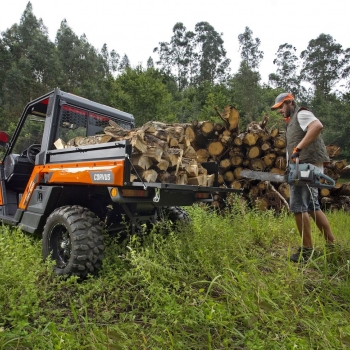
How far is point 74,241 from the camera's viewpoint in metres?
2.80

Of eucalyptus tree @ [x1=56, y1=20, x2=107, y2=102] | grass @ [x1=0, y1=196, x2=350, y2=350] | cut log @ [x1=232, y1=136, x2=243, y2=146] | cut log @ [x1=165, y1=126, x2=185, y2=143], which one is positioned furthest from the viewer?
eucalyptus tree @ [x1=56, y1=20, x2=107, y2=102]

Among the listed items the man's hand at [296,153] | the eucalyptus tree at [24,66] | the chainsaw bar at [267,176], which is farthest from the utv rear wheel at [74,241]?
the eucalyptus tree at [24,66]

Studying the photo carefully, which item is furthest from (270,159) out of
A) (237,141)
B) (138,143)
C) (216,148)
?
(138,143)

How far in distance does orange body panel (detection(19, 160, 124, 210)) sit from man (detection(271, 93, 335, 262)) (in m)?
1.85

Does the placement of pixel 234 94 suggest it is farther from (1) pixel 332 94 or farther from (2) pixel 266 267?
(2) pixel 266 267

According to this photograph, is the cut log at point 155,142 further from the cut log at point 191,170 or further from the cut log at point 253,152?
the cut log at point 253,152

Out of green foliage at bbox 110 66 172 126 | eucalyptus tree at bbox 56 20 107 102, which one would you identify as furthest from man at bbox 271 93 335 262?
eucalyptus tree at bbox 56 20 107 102

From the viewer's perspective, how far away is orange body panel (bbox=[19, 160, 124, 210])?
268cm

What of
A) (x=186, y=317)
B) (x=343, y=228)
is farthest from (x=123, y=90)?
(x=186, y=317)

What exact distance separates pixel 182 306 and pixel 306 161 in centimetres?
214

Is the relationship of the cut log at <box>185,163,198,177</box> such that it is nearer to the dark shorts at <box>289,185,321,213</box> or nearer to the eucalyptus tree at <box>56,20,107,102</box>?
the dark shorts at <box>289,185,321,213</box>

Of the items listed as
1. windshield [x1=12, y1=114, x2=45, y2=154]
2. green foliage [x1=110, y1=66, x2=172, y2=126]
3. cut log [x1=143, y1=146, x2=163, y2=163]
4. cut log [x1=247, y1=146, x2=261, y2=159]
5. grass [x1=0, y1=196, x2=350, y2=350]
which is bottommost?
grass [x1=0, y1=196, x2=350, y2=350]

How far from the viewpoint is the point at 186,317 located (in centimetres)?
198

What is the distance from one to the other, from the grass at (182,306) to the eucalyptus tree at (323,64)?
42578 millimetres
